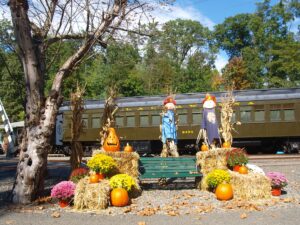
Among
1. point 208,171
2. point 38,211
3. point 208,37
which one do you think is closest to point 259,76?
point 208,37

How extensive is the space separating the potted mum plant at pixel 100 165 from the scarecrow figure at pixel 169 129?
333 centimetres

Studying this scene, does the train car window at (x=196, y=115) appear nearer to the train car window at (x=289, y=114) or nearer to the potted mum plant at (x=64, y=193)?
the train car window at (x=289, y=114)

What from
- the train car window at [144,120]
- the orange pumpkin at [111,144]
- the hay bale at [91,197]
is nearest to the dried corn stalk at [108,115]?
the orange pumpkin at [111,144]

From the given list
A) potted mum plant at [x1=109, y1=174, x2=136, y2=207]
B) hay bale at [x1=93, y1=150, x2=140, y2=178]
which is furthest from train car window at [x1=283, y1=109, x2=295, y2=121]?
potted mum plant at [x1=109, y1=174, x2=136, y2=207]

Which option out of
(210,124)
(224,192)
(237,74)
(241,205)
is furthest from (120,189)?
(237,74)

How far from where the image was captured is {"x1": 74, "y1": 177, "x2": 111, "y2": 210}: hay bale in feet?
25.5

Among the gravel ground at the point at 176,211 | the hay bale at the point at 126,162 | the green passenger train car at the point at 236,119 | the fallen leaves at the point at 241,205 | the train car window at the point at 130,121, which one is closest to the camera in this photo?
the gravel ground at the point at 176,211

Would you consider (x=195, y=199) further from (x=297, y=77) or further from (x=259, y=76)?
(x=259, y=76)

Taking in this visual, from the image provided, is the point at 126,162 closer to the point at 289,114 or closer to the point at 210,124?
the point at 210,124

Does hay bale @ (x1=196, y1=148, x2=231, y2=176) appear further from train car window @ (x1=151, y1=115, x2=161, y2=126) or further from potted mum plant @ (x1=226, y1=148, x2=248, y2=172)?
train car window @ (x1=151, y1=115, x2=161, y2=126)

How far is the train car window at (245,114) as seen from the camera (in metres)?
21.5

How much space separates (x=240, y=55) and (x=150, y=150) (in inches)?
1335

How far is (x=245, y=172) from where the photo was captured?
9375mm

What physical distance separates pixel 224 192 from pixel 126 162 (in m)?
2.26
